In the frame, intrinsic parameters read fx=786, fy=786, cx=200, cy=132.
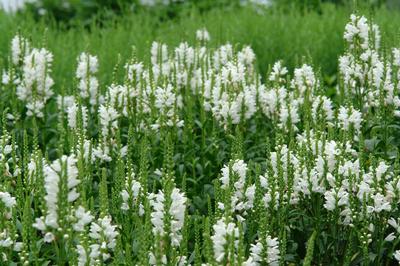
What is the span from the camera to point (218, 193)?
12.0 ft

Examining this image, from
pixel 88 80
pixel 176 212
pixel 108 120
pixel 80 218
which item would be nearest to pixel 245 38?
pixel 88 80

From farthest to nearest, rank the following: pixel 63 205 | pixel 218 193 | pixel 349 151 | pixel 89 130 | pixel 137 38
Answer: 1. pixel 137 38
2. pixel 89 130
3. pixel 349 151
4. pixel 218 193
5. pixel 63 205

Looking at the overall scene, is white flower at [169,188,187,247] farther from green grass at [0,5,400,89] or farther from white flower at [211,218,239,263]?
green grass at [0,5,400,89]

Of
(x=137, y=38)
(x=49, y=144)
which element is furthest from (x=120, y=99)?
(x=137, y=38)

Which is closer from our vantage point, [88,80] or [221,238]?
[221,238]

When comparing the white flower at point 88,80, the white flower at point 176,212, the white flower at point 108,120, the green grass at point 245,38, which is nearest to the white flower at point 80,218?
the white flower at point 176,212

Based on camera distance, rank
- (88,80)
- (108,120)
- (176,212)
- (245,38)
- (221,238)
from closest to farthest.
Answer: (221,238), (176,212), (108,120), (88,80), (245,38)

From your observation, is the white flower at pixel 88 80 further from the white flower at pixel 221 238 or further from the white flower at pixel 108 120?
the white flower at pixel 221 238

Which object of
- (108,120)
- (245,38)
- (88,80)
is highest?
(245,38)

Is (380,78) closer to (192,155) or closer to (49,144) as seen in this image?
(192,155)

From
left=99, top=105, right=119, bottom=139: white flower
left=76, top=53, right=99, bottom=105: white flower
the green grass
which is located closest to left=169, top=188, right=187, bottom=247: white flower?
left=99, top=105, right=119, bottom=139: white flower

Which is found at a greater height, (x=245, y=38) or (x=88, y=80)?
(x=245, y=38)

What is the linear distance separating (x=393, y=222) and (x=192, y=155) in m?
1.77

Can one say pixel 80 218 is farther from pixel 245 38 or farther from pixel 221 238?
pixel 245 38
